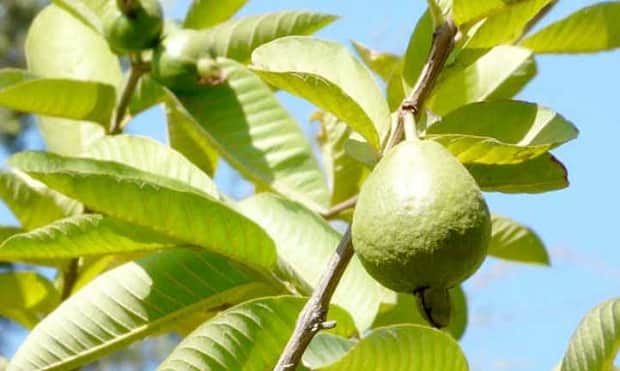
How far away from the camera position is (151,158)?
4.45ft

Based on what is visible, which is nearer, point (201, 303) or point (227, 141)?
point (201, 303)

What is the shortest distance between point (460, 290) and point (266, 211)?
1.05 feet

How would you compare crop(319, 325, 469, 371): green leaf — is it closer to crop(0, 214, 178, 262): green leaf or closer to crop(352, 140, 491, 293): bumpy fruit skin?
crop(352, 140, 491, 293): bumpy fruit skin

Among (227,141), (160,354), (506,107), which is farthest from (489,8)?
(160,354)

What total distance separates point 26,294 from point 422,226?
81 cm

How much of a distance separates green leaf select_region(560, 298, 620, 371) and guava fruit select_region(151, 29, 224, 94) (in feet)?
2.20

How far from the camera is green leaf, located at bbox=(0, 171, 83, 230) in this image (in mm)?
1566

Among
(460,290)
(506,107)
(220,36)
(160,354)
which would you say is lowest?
(160,354)

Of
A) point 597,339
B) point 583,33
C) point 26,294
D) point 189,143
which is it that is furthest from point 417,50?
point 26,294

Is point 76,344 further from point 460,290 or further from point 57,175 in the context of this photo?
point 460,290

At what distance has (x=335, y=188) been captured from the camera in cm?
164

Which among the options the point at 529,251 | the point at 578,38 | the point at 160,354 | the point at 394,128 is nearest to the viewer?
the point at 394,128

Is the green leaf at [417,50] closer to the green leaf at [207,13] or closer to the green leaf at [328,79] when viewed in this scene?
the green leaf at [328,79]

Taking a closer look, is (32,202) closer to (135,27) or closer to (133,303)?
(135,27)
